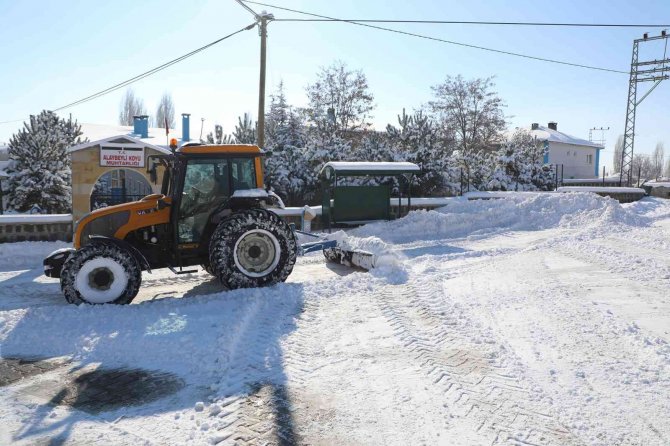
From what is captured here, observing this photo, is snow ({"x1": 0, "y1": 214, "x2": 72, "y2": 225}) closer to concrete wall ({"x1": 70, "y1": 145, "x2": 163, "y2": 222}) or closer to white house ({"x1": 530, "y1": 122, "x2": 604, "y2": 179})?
concrete wall ({"x1": 70, "y1": 145, "x2": 163, "y2": 222})

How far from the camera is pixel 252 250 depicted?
7738 millimetres

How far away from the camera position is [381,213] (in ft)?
52.4

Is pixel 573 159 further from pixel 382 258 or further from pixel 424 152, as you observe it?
pixel 382 258

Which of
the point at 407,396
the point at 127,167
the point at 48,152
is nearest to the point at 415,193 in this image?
the point at 127,167

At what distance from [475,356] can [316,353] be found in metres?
1.52

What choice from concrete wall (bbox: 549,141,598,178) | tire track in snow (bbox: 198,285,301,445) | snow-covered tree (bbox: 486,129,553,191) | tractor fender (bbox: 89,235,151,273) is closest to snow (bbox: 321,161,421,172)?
tractor fender (bbox: 89,235,151,273)

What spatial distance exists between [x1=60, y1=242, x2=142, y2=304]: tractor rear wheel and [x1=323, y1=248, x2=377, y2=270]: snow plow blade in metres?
3.81

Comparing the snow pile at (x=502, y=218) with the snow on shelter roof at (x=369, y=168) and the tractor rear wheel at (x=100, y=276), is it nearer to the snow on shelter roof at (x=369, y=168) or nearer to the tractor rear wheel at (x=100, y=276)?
the snow on shelter roof at (x=369, y=168)

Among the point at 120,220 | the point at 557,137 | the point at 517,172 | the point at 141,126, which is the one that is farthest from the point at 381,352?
the point at 557,137

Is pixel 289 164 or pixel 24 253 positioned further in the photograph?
pixel 289 164

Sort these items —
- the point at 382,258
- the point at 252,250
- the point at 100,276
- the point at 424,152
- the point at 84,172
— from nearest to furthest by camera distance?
the point at 100,276 < the point at 252,250 < the point at 382,258 < the point at 84,172 < the point at 424,152

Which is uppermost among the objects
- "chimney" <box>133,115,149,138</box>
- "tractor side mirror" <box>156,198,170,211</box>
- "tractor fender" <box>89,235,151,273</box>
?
"chimney" <box>133,115,149,138</box>

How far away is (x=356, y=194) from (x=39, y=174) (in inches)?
455

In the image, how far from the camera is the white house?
48.0 m
